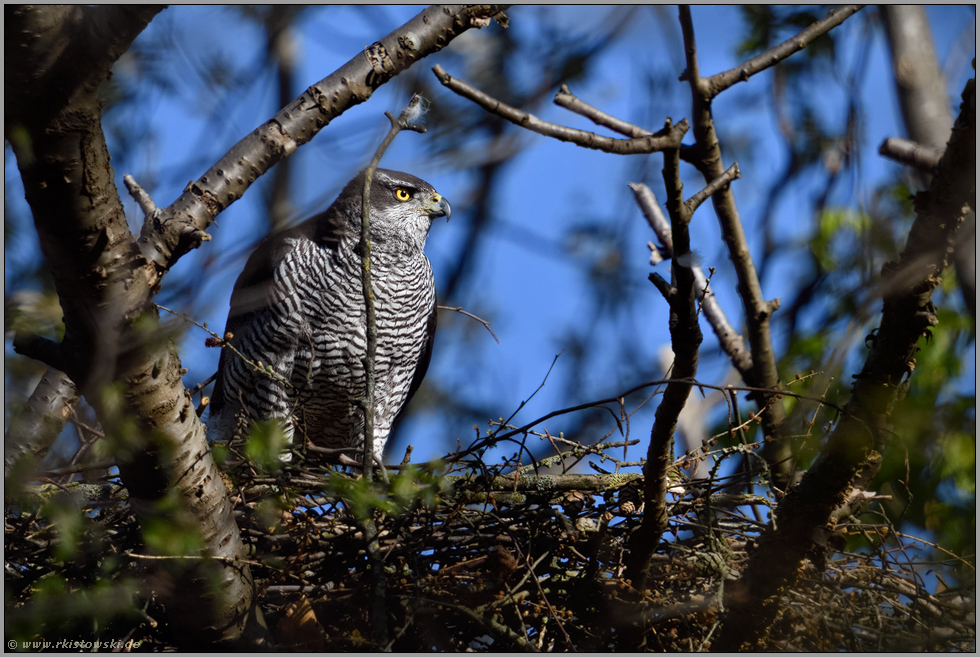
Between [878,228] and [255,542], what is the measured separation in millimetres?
2668

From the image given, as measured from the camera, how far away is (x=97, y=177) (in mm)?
1809

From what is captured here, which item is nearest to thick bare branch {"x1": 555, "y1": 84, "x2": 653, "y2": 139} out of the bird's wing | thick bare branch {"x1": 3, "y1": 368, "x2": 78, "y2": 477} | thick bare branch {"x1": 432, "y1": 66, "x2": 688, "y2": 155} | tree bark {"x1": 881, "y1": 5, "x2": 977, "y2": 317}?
thick bare branch {"x1": 432, "y1": 66, "x2": 688, "y2": 155}

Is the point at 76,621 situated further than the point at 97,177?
Yes

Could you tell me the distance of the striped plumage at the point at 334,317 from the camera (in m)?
4.03

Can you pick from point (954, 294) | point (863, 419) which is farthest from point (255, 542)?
point (954, 294)

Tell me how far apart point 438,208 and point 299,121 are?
4.90ft

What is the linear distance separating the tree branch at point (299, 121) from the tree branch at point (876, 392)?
2.30 metres

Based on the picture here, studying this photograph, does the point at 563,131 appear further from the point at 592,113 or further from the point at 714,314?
the point at 714,314

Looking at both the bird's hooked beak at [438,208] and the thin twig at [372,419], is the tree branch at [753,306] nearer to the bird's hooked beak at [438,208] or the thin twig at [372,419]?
the bird's hooked beak at [438,208]

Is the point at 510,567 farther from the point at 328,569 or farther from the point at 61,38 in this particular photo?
the point at 61,38

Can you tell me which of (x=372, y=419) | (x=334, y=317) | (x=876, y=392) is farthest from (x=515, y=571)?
(x=334, y=317)

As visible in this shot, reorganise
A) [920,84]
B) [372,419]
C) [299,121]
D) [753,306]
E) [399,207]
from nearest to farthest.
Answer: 1. [372,419]
2. [299,121]
3. [920,84]
4. [753,306]
5. [399,207]

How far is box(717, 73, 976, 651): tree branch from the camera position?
1888mm

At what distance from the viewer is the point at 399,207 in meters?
4.55
